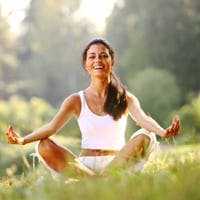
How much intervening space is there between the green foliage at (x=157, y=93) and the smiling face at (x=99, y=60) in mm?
18238

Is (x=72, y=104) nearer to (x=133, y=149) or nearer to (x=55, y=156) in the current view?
(x=55, y=156)

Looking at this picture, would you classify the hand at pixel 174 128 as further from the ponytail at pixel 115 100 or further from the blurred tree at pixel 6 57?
the blurred tree at pixel 6 57

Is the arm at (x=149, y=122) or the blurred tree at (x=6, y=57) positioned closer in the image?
the arm at (x=149, y=122)

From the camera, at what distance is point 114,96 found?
4828 mm

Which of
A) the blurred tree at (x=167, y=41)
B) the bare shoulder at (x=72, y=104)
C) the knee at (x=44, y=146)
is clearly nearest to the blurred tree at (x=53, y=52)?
the blurred tree at (x=167, y=41)

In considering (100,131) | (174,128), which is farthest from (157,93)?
(174,128)

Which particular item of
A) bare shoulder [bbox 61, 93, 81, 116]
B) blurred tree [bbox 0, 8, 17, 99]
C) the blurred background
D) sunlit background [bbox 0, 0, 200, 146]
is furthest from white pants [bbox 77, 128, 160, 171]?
blurred tree [bbox 0, 8, 17, 99]

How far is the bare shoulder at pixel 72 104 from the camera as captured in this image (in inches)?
186

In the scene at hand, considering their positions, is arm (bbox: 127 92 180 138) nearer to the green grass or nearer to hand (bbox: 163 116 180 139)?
hand (bbox: 163 116 180 139)

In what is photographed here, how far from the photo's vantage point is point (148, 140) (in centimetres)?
428

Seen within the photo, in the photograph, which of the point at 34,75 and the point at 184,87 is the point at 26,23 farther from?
the point at 184,87

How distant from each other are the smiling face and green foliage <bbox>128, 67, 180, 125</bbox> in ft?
59.8

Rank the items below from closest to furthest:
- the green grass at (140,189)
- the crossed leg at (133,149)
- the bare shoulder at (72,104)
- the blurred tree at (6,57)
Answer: the green grass at (140,189), the crossed leg at (133,149), the bare shoulder at (72,104), the blurred tree at (6,57)

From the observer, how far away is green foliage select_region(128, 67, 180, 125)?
24266 mm
